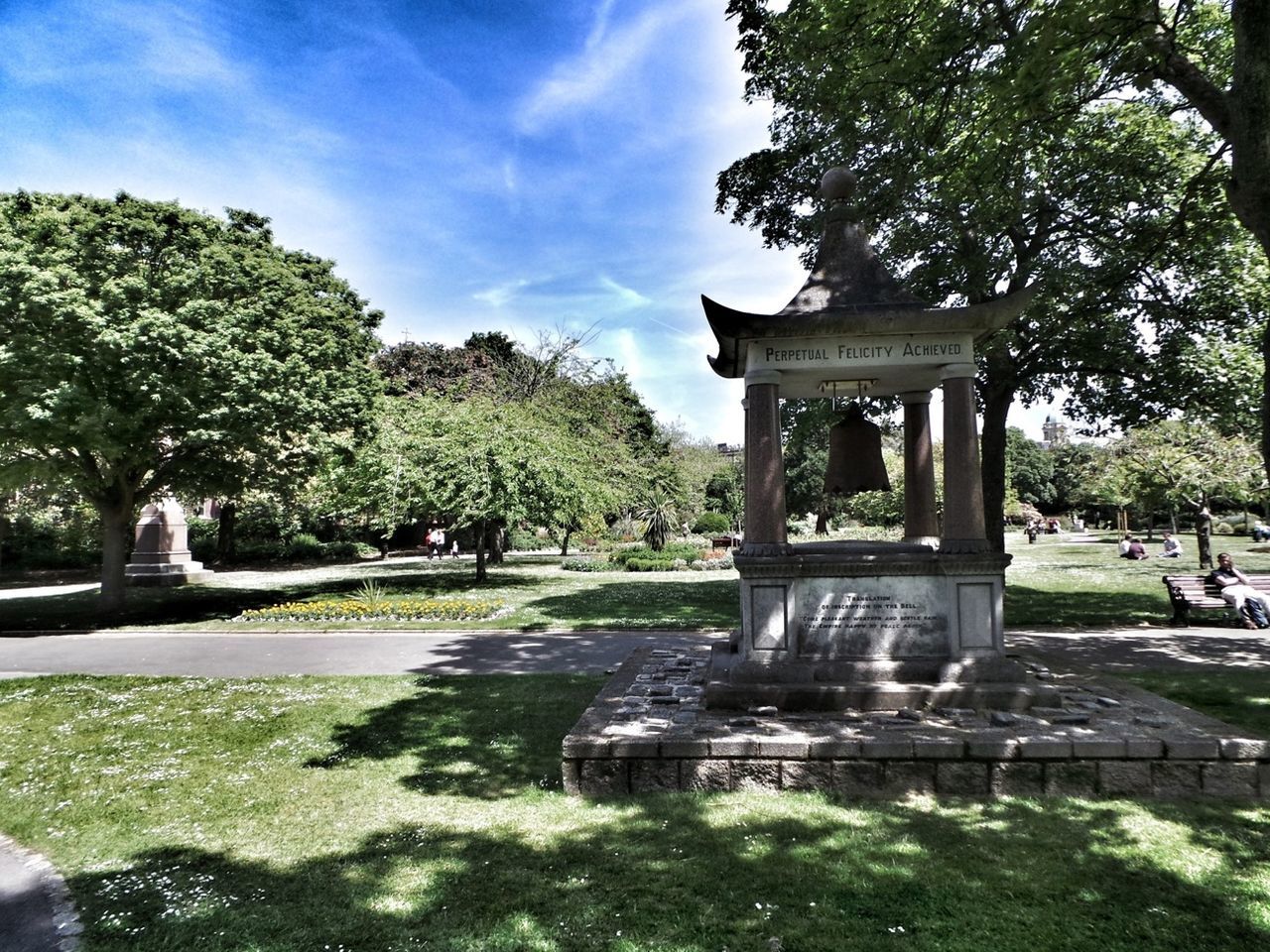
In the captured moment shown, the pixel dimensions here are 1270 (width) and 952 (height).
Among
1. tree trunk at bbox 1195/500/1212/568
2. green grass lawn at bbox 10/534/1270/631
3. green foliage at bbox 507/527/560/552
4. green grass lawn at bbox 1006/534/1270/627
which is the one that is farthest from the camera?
green foliage at bbox 507/527/560/552

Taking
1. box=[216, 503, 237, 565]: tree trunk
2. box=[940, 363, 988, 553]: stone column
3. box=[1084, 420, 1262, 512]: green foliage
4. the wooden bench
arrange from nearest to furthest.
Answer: box=[940, 363, 988, 553]: stone column → the wooden bench → box=[1084, 420, 1262, 512]: green foliage → box=[216, 503, 237, 565]: tree trunk

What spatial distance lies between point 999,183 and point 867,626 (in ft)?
27.0

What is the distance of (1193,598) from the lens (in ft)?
40.8

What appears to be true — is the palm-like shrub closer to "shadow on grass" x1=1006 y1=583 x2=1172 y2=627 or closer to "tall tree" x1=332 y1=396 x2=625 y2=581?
"tall tree" x1=332 y1=396 x2=625 y2=581

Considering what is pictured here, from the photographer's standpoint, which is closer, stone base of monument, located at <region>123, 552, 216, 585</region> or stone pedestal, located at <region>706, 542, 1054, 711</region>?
stone pedestal, located at <region>706, 542, 1054, 711</region>

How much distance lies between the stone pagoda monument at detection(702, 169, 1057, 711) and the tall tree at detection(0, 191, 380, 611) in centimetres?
1165

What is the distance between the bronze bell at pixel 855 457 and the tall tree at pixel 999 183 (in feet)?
11.5

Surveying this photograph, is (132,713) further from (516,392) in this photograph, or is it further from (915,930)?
(516,392)

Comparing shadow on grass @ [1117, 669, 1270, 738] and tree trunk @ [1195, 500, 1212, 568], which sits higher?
tree trunk @ [1195, 500, 1212, 568]

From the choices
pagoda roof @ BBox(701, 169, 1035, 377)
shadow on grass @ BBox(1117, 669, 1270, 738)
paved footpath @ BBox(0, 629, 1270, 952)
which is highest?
pagoda roof @ BBox(701, 169, 1035, 377)

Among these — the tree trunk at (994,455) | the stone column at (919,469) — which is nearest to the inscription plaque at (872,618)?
the stone column at (919,469)

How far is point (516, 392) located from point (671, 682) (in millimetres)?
25454

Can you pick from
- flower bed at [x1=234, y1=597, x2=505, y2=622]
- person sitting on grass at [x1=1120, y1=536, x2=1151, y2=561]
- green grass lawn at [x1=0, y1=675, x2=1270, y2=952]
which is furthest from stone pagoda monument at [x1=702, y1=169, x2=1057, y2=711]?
person sitting on grass at [x1=1120, y1=536, x2=1151, y2=561]

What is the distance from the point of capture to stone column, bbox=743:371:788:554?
683 cm
